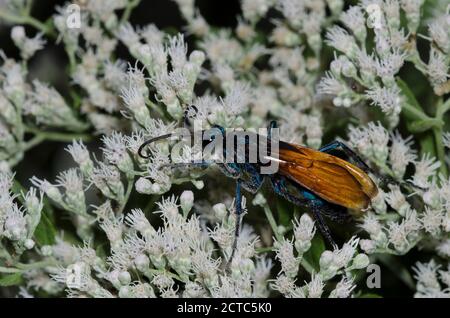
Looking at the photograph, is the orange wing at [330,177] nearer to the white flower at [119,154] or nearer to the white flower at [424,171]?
the white flower at [424,171]

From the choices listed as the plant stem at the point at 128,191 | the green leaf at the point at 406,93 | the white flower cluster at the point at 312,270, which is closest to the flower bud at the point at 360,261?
the white flower cluster at the point at 312,270

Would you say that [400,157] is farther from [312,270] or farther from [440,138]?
[312,270]

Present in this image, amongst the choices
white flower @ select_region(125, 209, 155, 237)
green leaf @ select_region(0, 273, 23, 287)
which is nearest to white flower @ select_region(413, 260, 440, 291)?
white flower @ select_region(125, 209, 155, 237)

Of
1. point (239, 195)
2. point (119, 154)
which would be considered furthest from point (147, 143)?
point (239, 195)

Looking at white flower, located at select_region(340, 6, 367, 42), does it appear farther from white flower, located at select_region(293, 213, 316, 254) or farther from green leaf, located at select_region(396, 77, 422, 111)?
white flower, located at select_region(293, 213, 316, 254)
